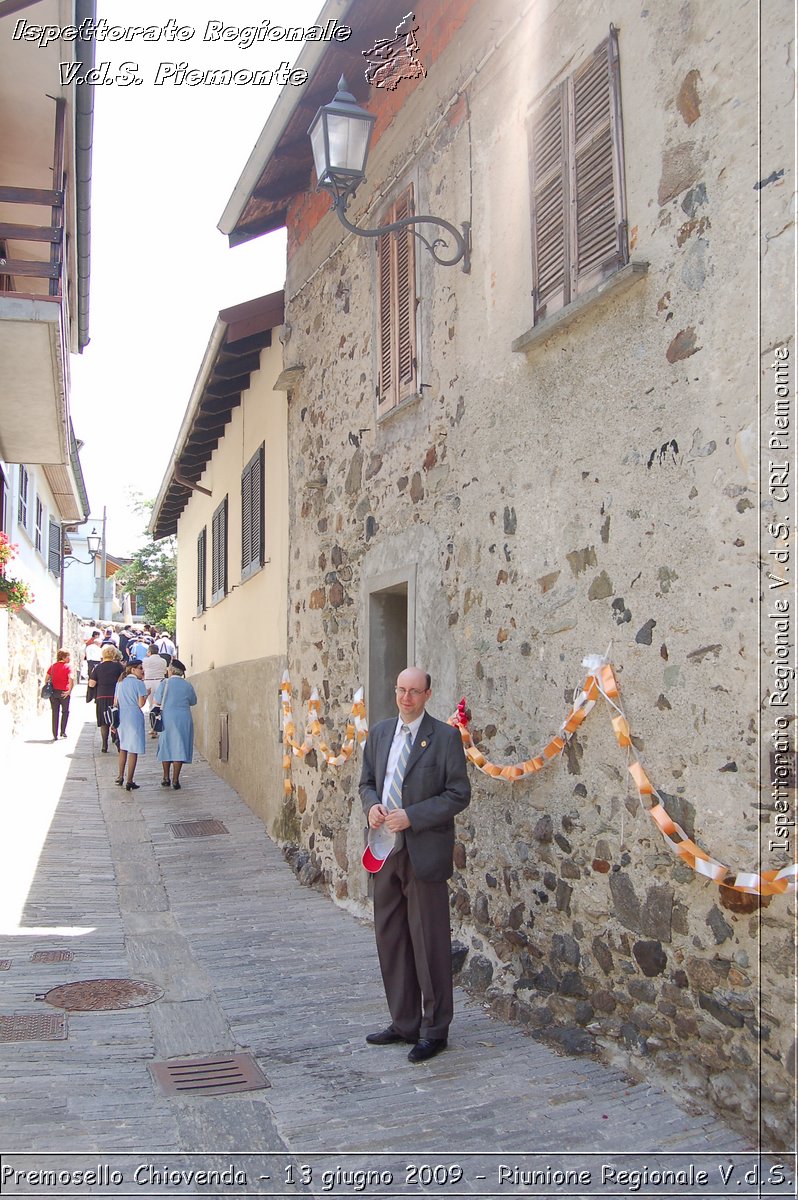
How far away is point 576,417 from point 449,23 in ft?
10.4

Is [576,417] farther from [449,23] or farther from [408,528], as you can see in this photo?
[449,23]

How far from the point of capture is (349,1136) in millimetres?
3895

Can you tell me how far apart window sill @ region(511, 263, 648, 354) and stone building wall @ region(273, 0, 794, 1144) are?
6 cm

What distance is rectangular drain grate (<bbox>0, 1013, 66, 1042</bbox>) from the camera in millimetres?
4934

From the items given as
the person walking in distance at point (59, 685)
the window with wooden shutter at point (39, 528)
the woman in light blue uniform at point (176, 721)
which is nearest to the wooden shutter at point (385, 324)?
the woman in light blue uniform at point (176, 721)

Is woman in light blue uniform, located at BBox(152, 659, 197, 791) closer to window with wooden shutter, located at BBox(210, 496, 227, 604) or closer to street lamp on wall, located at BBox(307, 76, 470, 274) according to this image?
window with wooden shutter, located at BBox(210, 496, 227, 604)

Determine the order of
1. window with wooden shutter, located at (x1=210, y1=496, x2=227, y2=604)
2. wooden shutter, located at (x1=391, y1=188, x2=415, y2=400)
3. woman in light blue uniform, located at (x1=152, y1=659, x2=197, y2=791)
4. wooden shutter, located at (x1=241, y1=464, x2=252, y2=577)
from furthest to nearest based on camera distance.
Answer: window with wooden shutter, located at (x1=210, y1=496, x2=227, y2=604) → woman in light blue uniform, located at (x1=152, y1=659, x2=197, y2=791) → wooden shutter, located at (x1=241, y1=464, x2=252, y2=577) → wooden shutter, located at (x1=391, y1=188, x2=415, y2=400)

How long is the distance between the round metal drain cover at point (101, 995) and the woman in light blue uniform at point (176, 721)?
698 centimetres

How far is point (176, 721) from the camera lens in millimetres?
12867

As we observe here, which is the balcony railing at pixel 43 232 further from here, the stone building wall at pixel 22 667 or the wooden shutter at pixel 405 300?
the stone building wall at pixel 22 667

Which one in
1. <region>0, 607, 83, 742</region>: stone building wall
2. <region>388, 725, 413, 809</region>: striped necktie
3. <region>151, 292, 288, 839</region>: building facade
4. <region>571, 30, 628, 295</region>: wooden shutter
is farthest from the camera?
<region>0, 607, 83, 742</region>: stone building wall

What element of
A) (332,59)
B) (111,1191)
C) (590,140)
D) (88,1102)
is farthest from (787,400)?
(332,59)

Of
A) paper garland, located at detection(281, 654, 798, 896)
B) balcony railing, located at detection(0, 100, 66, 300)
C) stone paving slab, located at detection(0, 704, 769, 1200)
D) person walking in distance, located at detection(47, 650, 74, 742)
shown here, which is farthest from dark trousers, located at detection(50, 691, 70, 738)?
paper garland, located at detection(281, 654, 798, 896)

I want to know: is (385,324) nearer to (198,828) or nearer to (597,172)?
(597,172)
